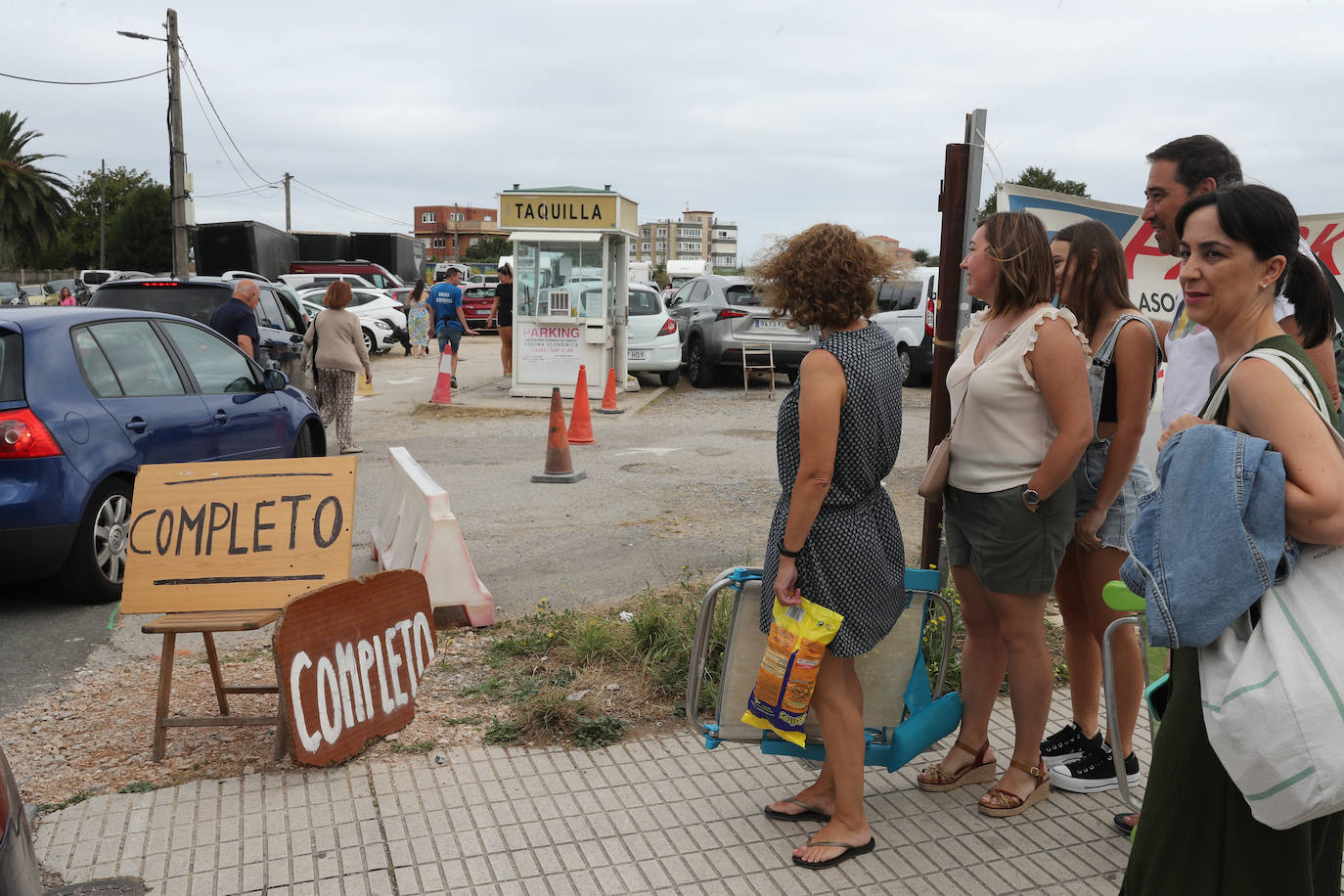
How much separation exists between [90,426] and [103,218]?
259 ft

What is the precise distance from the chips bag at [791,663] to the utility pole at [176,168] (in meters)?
24.8

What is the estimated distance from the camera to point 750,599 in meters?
3.45

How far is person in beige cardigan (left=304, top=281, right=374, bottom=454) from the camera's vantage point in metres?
10.7

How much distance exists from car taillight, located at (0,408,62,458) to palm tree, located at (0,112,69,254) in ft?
221

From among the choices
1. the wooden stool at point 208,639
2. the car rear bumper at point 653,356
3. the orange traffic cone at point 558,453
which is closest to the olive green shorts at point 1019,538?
the wooden stool at point 208,639

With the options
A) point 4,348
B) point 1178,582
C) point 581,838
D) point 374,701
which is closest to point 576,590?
point 374,701

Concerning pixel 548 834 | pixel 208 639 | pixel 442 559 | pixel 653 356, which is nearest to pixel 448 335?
pixel 653 356

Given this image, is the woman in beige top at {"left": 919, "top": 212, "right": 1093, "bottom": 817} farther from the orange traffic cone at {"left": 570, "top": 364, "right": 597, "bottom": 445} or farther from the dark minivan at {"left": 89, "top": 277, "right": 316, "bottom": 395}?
the dark minivan at {"left": 89, "top": 277, "right": 316, "bottom": 395}

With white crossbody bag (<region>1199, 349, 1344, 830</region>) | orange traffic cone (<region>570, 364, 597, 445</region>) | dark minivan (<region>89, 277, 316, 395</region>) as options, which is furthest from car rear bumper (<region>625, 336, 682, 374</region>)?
white crossbody bag (<region>1199, 349, 1344, 830</region>)

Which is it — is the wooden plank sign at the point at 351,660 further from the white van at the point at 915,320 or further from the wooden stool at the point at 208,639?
the white van at the point at 915,320

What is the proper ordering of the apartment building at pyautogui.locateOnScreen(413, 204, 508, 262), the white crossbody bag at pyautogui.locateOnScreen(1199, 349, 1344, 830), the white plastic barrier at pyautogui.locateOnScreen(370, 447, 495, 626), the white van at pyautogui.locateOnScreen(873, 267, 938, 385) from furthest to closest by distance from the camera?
the apartment building at pyautogui.locateOnScreen(413, 204, 508, 262) → the white van at pyautogui.locateOnScreen(873, 267, 938, 385) → the white plastic barrier at pyautogui.locateOnScreen(370, 447, 495, 626) → the white crossbody bag at pyautogui.locateOnScreen(1199, 349, 1344, 830)

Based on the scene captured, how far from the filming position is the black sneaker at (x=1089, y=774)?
3.73m

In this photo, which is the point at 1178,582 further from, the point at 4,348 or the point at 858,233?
the point at 4,348

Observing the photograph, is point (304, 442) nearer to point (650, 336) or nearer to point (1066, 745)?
point (1066, 745)
